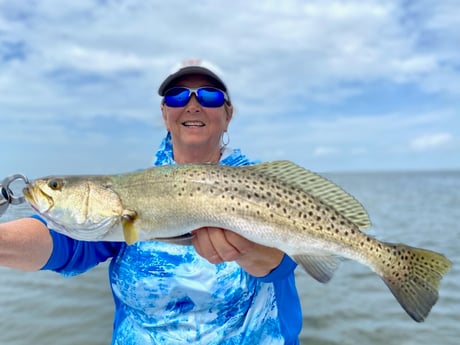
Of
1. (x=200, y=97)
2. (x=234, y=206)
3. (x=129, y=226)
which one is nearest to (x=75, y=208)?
(x=129, y=226)

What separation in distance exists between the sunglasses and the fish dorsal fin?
3.06ft

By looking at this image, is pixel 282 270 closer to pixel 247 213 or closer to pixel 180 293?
pixel 247 213

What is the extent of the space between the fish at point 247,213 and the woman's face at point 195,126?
753 mm

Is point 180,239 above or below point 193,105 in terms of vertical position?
below

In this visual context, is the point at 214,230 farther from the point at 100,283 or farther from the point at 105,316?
the point at 100,283

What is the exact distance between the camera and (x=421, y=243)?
50.5 feet

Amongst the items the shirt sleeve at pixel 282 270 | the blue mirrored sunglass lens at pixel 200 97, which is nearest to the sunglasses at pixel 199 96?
the blue mirrored sunglass lens at pixel 200 97

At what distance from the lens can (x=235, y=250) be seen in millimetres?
2730

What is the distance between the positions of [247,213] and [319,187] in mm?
521

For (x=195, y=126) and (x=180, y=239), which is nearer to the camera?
(x=180, y=239)

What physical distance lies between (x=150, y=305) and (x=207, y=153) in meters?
1.28

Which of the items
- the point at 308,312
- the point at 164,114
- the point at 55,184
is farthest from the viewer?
the point at 308,312

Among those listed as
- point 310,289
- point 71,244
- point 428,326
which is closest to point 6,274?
point 310,289

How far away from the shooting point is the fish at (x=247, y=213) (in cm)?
265
